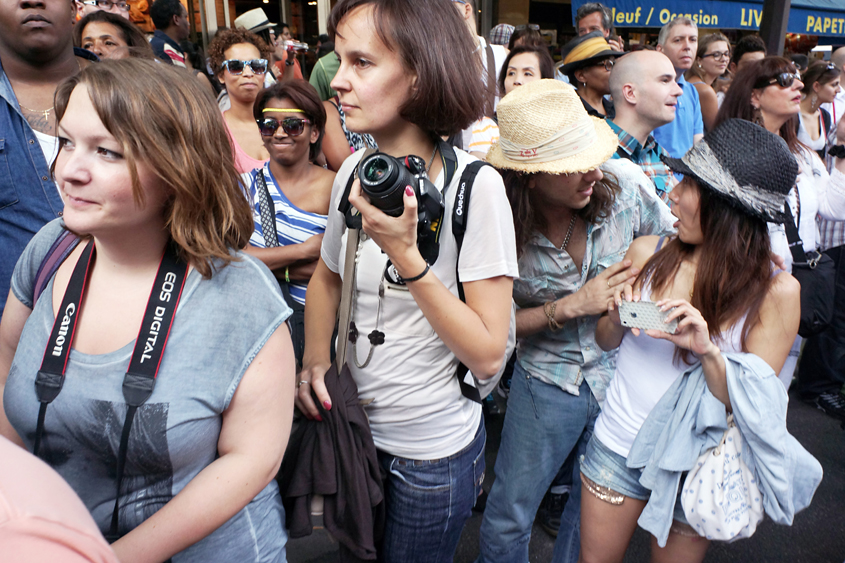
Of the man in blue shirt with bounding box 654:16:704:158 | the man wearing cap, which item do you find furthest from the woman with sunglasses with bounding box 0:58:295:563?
the man wearing cap

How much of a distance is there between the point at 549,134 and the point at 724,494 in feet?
3.86

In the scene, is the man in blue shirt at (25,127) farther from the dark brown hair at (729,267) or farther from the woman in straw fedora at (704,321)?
the dark brown hair at (729,267)

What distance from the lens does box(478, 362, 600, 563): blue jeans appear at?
202cm

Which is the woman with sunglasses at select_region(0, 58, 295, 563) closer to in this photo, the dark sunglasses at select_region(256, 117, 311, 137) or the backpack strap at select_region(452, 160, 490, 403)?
the backpack strap at select_region(452, 160, 490, 403)

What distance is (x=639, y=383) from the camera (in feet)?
5.96

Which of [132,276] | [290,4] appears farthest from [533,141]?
[290,4]

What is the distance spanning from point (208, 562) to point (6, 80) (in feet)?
A: 6.07

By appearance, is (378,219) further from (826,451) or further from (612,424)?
(826,451)

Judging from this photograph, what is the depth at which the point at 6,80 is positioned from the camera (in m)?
2.06

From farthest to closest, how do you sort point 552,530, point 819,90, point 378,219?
point 819,90 < point 552,530 < point 378,219

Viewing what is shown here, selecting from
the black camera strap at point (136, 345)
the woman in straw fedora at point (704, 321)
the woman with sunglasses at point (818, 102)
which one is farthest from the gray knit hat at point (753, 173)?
the woman with sunglasses at point (818, 102)

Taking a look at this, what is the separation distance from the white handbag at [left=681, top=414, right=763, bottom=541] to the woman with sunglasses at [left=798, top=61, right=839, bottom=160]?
14.2ft

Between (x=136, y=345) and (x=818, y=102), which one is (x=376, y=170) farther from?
(x=818, y=102)

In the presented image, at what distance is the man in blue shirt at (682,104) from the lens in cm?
405
